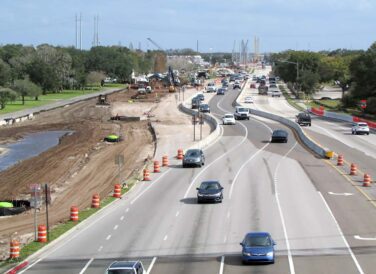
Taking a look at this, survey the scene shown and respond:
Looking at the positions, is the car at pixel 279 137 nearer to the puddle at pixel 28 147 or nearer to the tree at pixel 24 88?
the puddle at pixel 28 147

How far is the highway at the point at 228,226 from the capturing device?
30.1m

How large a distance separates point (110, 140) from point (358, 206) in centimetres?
5095

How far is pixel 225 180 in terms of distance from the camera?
53406 mm

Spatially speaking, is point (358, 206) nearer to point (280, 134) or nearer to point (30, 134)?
point (280, 134)

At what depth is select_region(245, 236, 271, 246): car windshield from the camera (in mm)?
29578

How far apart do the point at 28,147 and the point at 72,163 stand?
2109 centimetres

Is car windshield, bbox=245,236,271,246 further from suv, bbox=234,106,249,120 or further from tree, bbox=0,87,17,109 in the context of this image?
tree, bbox=0,87,17,109

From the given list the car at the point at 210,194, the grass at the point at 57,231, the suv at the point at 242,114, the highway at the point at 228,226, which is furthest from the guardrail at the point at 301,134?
the car at the point at 210,194

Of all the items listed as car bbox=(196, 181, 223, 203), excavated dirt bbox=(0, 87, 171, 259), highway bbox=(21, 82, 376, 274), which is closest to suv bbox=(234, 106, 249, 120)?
excavated dirt bbox=(0, 87, 171, 259)

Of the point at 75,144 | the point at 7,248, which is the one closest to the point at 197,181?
the point at 7,248

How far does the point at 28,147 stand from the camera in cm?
9100

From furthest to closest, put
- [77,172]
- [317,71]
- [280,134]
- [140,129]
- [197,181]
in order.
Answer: [317,71]
[140,129]
[280,134]
[77,172]
[197,181]

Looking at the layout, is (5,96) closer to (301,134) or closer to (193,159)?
(301,134)

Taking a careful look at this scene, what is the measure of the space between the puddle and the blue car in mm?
46946
